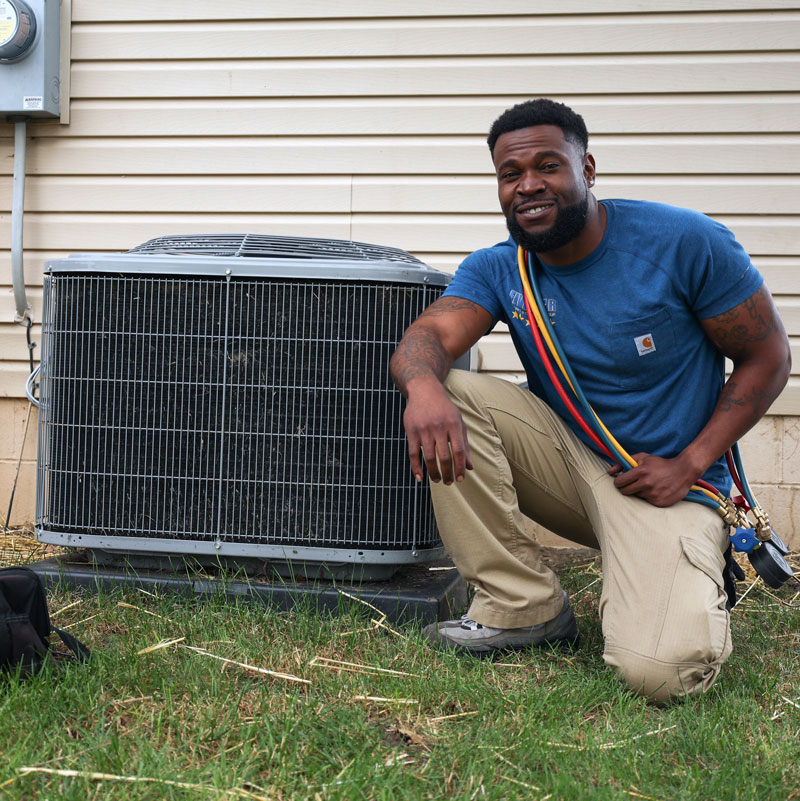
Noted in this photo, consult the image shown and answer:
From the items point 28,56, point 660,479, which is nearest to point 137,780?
point 660,479

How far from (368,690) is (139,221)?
7.94 ft

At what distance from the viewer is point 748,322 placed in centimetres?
221

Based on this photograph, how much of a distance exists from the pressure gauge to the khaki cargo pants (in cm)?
239

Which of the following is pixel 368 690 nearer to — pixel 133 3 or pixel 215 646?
pixel 215 646

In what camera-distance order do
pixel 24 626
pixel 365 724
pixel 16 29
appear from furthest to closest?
pixel 16 29
pixel 24 626
pixel 365 724

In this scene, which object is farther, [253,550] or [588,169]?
[253,550]

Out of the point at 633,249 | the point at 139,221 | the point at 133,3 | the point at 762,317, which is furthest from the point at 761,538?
the point at 133,3

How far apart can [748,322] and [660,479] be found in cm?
44

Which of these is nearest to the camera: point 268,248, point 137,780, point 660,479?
point 137,780

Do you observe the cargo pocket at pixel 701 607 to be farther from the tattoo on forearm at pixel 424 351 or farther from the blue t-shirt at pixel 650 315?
the tattoo on forearm at pixel 424 351

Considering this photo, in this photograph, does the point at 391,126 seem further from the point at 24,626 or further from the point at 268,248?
the point at 24,626

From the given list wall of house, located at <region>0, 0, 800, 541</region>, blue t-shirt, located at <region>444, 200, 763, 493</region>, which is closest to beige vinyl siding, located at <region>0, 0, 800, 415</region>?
wall of house, located at <region>0, 0, 800, 541</region>

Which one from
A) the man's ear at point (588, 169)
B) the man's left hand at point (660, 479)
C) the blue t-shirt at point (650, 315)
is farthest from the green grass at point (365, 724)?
the man's ear at point (588, 169)

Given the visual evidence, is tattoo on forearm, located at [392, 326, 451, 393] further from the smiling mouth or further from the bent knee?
the bent knee
